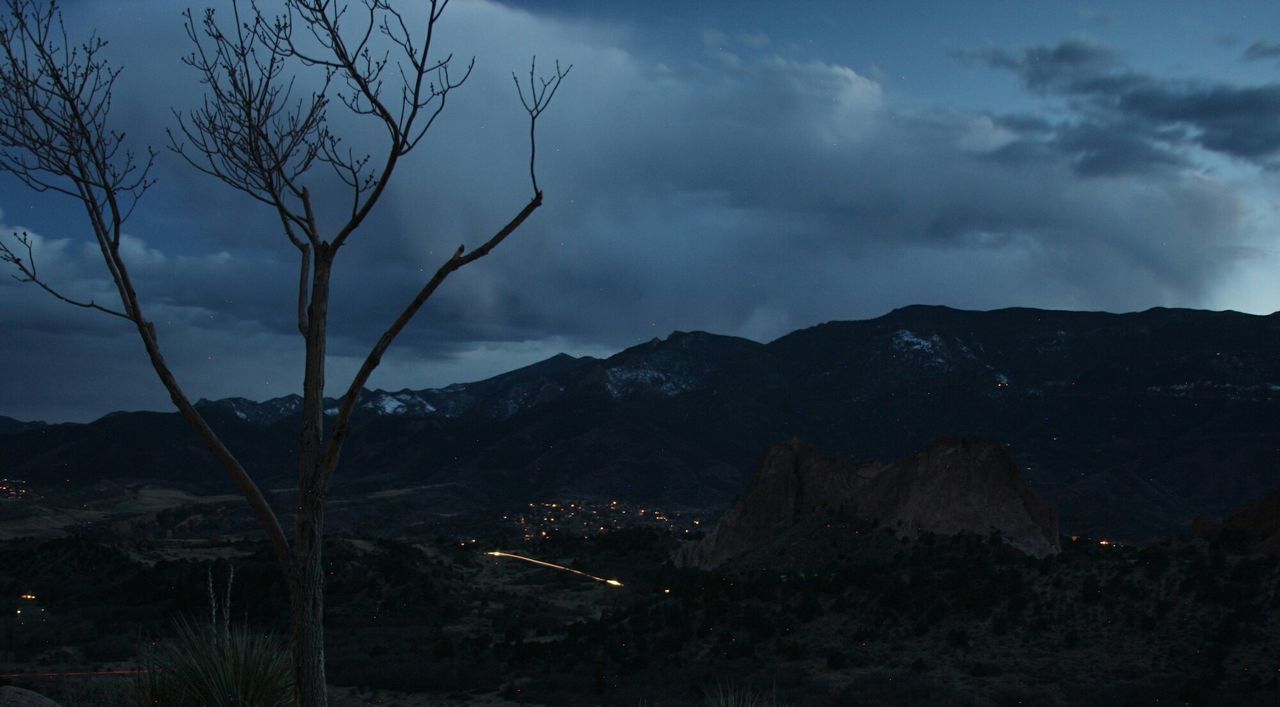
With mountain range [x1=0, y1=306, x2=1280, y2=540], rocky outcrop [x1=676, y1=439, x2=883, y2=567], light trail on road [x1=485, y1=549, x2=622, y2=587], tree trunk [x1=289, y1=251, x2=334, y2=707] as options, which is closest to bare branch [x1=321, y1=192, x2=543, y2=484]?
tree trunk [x1=289, y1=251, x2=334, y2=707]

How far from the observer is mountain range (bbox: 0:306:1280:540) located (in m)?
117

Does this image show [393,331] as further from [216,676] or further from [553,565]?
[553,565]

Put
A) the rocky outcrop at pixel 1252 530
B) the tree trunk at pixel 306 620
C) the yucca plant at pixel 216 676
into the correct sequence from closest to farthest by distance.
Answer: the tree trunk at pixel 306 620
the yucca plant at pixel 216 676
the rocky outcrop at pixel 1252 530

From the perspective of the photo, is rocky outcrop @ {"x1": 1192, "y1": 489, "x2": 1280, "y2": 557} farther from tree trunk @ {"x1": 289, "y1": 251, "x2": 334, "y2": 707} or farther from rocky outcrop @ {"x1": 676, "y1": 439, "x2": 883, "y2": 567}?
tree trunk @ {"x1": 289, "y1": 251, "x2": 334, "y2": 707}

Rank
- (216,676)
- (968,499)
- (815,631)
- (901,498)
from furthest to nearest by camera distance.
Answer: (901,498) < (968,499) < (815,631) < (216,676)

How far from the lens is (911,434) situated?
157125 millimetres

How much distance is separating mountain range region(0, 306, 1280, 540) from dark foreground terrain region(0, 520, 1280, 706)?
6807cm

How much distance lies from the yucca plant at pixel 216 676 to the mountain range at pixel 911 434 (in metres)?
95.7

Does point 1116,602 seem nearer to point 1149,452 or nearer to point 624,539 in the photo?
point 624,539

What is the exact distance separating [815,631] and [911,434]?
Result: 5253 inches

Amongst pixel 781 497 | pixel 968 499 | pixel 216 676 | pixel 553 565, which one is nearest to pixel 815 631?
pixel 968 499

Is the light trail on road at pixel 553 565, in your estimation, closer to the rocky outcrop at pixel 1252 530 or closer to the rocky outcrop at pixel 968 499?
the rocky outcrop at pixel 968 499

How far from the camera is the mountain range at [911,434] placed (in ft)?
383

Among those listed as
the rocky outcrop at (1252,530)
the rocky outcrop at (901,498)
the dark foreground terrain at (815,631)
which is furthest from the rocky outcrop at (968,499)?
the rocky outcrop at (1252,530)
